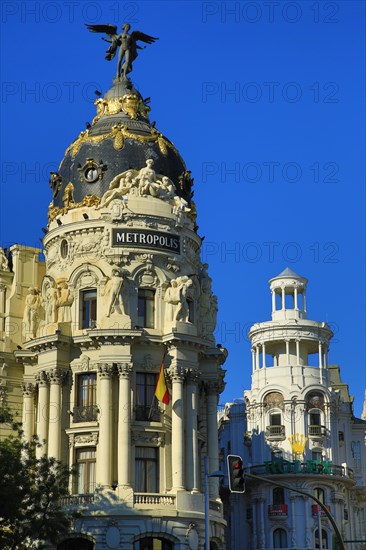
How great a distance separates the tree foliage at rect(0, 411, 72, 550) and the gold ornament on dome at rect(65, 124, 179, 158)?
73.5ft

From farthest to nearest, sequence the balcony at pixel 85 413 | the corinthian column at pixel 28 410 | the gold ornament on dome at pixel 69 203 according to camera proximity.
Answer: the gold ornament on dome at pixel 69 203
the corinthian column at pixel 28 410
the balcony at pixel 85 413

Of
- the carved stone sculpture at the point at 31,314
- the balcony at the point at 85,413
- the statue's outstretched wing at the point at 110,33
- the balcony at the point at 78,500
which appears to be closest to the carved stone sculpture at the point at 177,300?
the balcony at the point at 85,413

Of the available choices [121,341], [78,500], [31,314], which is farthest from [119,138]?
[78,500]

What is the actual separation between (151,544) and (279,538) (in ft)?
117

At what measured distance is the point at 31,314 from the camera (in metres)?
70.2

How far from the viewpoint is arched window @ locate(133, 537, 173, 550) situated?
62.6 meters

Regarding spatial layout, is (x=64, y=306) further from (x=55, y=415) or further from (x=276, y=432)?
(x=276, y=432)

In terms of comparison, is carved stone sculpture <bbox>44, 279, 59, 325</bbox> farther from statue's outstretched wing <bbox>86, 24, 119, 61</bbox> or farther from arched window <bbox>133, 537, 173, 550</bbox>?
statue's outstretched wing <bbox>86, 24, 119, 61</bbox>

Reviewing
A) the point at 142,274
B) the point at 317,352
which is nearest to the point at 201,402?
→ the point at 142,274

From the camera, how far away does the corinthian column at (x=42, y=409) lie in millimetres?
65688

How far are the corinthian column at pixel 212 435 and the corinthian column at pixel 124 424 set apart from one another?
792 centimetres

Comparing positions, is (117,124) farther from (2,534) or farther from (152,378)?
(2,534)

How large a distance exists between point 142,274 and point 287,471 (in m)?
34.5

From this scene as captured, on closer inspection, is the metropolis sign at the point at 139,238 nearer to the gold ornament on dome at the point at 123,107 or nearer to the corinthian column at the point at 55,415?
the corinthian column at the point at 55,415
